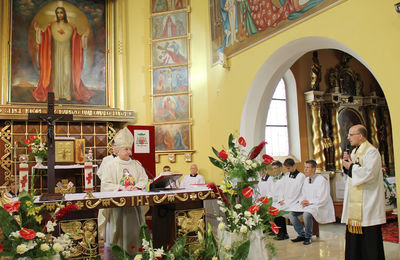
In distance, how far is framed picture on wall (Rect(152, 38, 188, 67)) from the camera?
10.7 m

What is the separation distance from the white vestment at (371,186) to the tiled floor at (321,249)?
1.41 m

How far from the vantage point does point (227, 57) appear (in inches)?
350

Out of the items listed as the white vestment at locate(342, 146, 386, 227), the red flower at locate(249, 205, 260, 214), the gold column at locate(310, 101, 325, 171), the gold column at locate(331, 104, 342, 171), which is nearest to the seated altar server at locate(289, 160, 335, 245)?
the white vestment at locate(342, 146, 386, 227)

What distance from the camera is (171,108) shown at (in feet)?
35.0

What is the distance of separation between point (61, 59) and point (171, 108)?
10.9 ft

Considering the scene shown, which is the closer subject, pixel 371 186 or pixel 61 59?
pixel 371 186

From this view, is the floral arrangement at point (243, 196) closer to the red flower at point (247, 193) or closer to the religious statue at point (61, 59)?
the red flower at point (247, 193)

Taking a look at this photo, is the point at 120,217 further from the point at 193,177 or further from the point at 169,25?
the point at 169,25

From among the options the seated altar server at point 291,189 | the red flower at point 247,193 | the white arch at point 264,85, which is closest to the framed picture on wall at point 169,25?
the white arch at point 264,85

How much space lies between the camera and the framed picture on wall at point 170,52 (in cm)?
1070

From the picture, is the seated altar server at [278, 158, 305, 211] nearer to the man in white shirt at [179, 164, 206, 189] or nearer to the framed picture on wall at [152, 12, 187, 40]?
the man in white shirt at [179, 164, 206, 189]

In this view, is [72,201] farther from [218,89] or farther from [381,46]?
[218,89]

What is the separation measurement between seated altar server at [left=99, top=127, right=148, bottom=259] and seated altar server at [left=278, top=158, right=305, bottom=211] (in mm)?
3602

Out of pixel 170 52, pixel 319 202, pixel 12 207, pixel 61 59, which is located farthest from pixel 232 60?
pixel 12 207
